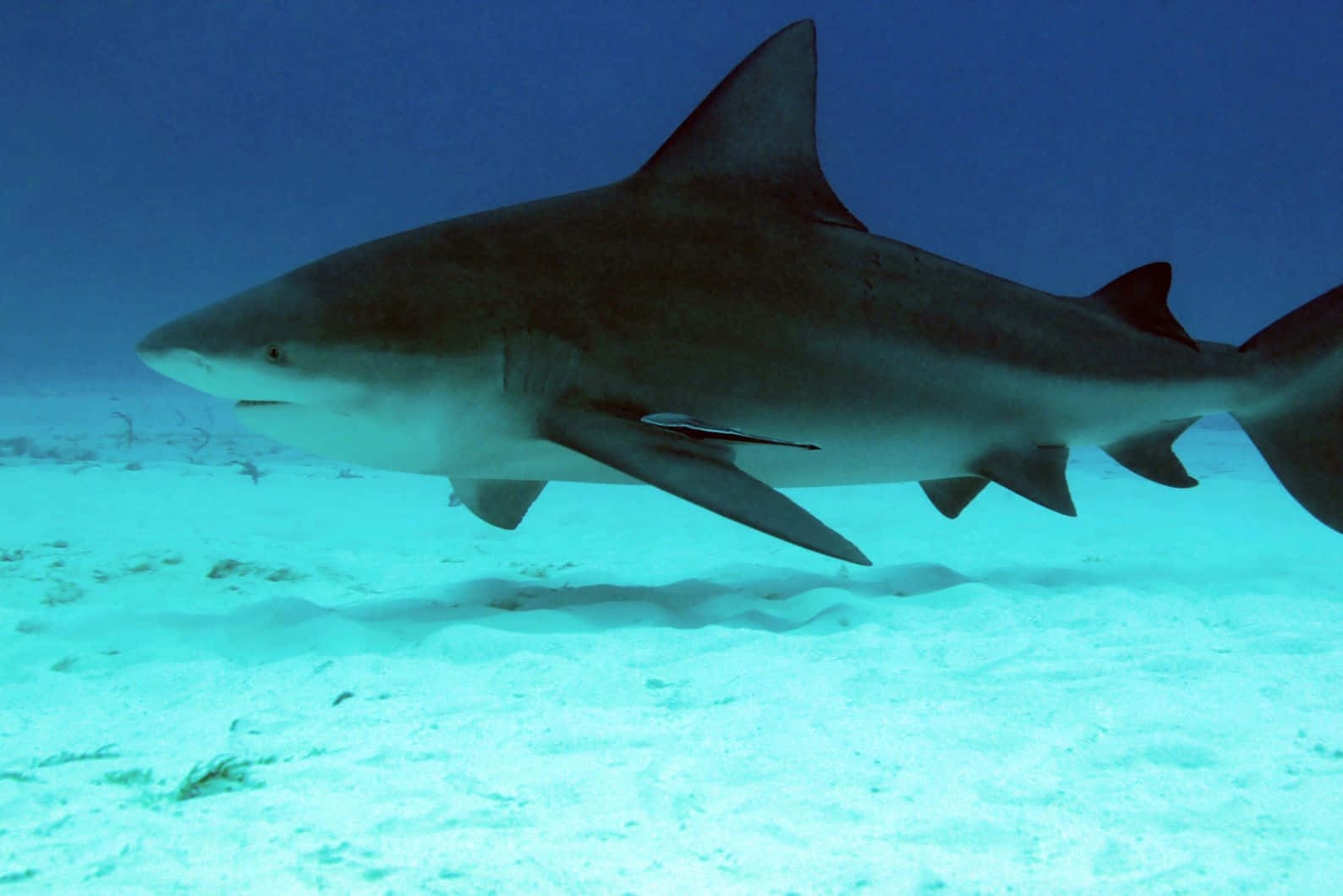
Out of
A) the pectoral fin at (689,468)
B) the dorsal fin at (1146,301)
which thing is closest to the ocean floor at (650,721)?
the pectoral fin at (689,468)

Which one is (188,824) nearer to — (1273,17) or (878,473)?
(878,473)

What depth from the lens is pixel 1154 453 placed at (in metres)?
4.03

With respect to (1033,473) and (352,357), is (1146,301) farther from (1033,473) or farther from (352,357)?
(352,357)

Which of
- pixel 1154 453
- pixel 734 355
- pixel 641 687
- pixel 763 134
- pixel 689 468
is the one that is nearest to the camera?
pixel 689 468

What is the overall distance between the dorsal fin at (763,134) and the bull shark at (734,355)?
0.03 ft

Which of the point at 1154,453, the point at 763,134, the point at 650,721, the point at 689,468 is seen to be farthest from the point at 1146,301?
the point at 650,721

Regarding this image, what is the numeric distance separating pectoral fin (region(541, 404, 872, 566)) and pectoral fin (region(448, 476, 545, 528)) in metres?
0.98

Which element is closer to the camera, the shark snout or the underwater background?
the underwater background

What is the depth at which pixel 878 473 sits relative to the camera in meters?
3.56

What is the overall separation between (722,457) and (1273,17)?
256 feet

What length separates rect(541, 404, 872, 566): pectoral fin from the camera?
228cm

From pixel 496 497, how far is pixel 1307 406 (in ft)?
13.5

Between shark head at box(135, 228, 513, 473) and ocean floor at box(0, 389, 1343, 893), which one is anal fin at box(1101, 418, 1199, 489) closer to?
ocean floor at box(0, 389, 1343, 893)

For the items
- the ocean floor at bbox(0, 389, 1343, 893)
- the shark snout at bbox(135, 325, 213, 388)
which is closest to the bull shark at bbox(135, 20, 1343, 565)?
the shark snout at bbox(135, 325, 213, 388)
